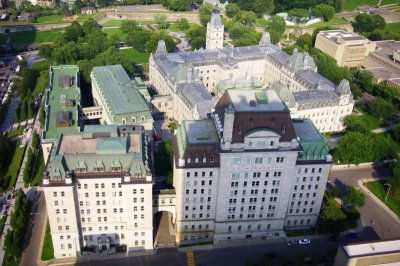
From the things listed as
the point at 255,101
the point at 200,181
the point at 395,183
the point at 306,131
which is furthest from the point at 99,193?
the point at 395,183

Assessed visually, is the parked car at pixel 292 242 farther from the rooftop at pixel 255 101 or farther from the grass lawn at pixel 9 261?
the grass lawn at pixel 9 261

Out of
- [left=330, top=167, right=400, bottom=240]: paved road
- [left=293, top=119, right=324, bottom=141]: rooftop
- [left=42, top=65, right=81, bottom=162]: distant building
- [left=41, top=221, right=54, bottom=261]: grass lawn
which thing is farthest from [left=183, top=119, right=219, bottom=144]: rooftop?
[left=330, top=167, right=400, bottom=240]: paved road

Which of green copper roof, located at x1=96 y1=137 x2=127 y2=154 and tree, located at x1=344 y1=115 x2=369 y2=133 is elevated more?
green copper roof, located at x1=96 y1=137 x2=127 y2=154

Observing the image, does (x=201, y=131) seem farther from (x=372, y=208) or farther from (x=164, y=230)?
(x=372, y=208)

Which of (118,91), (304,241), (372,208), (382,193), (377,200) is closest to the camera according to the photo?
(304,241)

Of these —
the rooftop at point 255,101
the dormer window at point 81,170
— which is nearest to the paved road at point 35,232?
the dormer window at point 81,170

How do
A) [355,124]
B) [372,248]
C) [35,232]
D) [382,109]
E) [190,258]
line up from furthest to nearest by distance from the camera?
[382,109] → [355,124] → [35,232] → [190,258] → [372,248]

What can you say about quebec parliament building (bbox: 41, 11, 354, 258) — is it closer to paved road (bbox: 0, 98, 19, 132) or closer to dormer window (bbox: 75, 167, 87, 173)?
dormer window (bbox: 75, 167, 87, 173)
